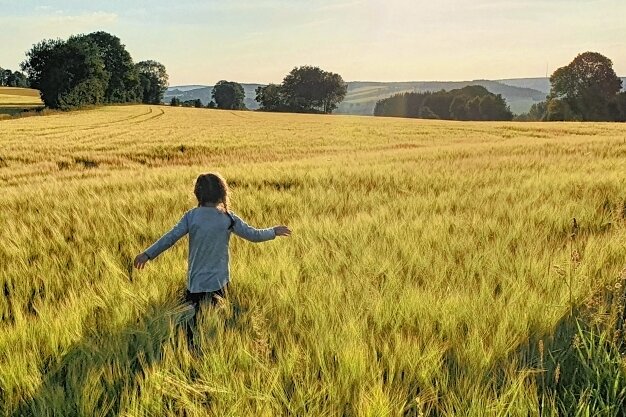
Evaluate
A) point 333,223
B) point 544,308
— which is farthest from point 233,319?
point 333,223

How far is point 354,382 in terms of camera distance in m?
1.67

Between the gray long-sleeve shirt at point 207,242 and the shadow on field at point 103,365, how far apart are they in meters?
0.22

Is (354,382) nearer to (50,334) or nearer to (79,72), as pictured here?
(50,334)

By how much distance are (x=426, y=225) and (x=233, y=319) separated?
1.93 metres

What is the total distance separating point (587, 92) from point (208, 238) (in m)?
73.5

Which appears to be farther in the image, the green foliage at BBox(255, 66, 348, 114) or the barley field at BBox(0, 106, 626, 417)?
the green foliage at BBox(255, 66, 348, 114)

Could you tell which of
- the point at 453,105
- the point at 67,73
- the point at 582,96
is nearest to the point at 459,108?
the point at 453,105

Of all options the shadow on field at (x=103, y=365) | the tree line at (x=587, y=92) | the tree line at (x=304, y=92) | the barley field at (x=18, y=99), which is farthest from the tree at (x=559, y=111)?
the shadow on field at (x=103, y=365)

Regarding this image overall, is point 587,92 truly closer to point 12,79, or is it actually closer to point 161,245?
point 161,245

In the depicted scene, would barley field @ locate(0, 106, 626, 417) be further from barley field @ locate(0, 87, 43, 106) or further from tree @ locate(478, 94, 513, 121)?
tree @ locate(478, 94, 513, 121)

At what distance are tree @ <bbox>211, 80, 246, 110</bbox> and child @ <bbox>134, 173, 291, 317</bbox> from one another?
114816 millimetres

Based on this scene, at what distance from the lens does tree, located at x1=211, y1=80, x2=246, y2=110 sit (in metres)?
115

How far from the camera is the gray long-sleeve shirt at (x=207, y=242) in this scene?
268 centimetres

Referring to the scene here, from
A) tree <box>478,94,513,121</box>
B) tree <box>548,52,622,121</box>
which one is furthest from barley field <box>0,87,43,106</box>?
tree <box>548,52,622,121</box>
